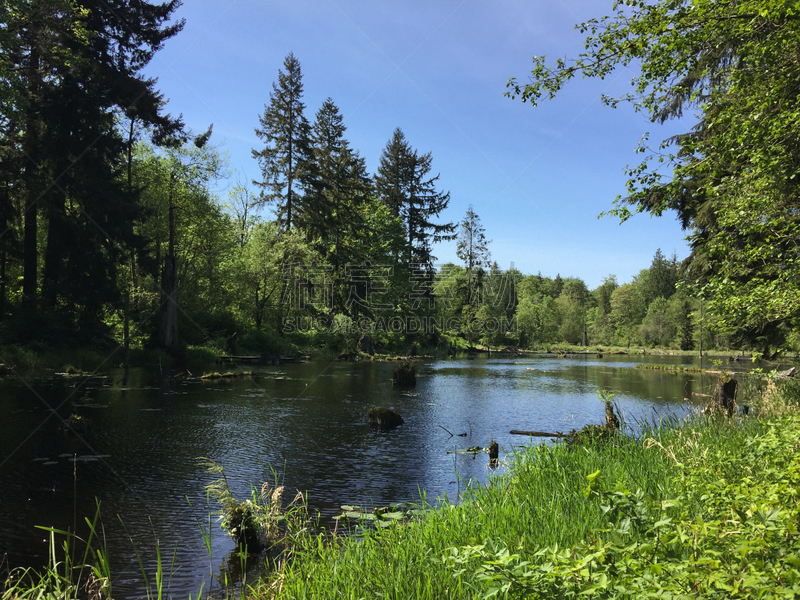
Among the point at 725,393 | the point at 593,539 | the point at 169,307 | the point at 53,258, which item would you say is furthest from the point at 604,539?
the point at 169,307

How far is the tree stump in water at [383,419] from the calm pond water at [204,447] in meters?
0.40

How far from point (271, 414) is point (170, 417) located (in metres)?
2.89

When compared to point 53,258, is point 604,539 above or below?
below

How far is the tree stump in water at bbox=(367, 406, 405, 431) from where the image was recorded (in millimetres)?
14594

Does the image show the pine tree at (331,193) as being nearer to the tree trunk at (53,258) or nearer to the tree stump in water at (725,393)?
the tree trunk at (53,258)

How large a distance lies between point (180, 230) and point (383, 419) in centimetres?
2763

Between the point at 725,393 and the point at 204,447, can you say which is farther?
the point at 725,393

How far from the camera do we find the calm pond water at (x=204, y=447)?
6.95 meters

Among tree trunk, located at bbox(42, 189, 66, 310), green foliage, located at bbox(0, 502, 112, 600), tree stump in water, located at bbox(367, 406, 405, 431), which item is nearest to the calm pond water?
green foliage, located at bbox(0, 502, 112, 600)

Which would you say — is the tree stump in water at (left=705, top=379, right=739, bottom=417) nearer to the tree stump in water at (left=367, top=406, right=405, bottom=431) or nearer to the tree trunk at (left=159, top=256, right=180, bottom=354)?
the tree stump in water at (left=367, top=406, right=405, bottom=431)

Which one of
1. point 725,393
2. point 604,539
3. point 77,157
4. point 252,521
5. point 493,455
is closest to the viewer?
point 604,539

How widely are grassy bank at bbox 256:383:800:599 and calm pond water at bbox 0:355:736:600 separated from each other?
2.26m

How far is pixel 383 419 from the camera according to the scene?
48.1 feet

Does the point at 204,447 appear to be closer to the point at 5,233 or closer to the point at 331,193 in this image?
the point at 5,233
